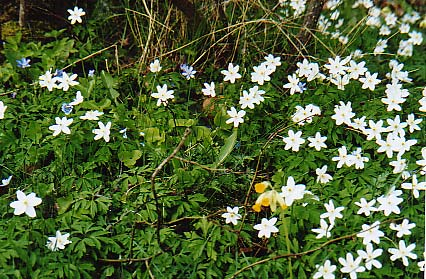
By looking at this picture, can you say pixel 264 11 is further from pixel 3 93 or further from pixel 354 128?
pixel 3 93

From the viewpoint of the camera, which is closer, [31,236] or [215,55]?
[31,236]

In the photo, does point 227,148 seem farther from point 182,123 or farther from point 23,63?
point 23,63

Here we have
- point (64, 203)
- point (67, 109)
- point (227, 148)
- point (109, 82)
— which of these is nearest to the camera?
point (64, 203)

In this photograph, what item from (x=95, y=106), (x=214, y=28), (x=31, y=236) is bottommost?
(x=31, y=236)

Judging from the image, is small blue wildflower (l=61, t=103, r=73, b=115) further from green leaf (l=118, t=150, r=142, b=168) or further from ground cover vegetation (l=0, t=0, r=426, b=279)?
green leaf (l=118, t=150, r=142, b=168)

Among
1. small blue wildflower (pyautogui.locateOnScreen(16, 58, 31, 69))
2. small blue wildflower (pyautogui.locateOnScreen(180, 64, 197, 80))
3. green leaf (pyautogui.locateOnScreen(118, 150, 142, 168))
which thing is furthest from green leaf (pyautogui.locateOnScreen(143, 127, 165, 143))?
small blue wildflower (pyautogui.locateOnScreen(16, 58, 31, 69))

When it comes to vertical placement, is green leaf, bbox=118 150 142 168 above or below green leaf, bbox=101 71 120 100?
below

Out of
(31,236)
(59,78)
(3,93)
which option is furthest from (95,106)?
(31,236)

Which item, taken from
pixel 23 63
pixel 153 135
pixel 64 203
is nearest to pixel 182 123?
pixel 153 135

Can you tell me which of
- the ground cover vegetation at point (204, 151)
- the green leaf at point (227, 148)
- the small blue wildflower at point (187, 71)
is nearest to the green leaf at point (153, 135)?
the ground cover vegetation at point (204, 151)
